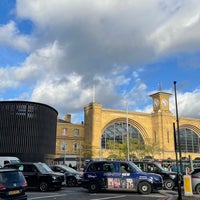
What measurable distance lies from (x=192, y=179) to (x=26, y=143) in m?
32.7

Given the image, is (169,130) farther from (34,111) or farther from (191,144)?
(34,111)

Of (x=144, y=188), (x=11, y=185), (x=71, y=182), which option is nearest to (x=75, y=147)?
(x=71, y=182)

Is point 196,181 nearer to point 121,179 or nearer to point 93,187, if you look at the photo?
point 121,179

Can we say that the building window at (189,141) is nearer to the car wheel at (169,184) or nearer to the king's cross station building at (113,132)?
the king's cross station building at (113,132)

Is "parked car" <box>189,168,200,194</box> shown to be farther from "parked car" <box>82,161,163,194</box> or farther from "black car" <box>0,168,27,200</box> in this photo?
"black car" <box>0,168,27,200</box>

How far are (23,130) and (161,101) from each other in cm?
4573

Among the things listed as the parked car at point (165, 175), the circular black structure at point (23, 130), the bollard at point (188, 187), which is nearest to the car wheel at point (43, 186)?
the parked car at point (165, 175)

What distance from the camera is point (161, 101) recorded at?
261 feet

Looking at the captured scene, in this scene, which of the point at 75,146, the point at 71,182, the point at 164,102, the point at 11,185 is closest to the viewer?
the point at 11,185

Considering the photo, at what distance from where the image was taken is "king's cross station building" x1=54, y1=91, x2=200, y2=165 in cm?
6712

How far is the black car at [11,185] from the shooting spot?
9.36 metres

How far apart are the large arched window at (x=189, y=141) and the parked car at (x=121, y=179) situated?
65832 mm

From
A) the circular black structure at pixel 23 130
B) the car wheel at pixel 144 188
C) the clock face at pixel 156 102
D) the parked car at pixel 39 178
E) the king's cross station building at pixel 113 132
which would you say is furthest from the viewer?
the clock face at pixel 156 102

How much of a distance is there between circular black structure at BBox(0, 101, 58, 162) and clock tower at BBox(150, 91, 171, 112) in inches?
1626
